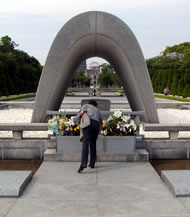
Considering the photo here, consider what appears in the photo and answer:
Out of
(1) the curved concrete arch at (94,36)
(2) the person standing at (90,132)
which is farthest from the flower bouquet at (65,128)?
(1) the curved concrete arch at (94,36)

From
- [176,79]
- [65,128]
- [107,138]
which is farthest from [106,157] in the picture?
[176,79]

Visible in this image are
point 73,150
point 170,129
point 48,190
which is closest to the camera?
point 48,190

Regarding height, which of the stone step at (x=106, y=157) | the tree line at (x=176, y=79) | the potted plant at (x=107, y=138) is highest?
the tree line at (x=176, y=79)

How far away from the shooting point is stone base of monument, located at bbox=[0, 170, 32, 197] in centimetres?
481

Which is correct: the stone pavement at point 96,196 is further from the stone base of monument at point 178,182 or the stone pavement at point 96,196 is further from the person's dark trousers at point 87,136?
the person's dark trousers at point 87,136

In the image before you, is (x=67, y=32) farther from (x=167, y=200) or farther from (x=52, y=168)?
(x=167, y=200)

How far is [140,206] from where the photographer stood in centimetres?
443

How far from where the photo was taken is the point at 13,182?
5.13m

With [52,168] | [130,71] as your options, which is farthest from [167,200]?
[130,71]

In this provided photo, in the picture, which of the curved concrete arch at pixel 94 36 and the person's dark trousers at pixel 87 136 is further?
the curved concrete arch at pixel 94 36

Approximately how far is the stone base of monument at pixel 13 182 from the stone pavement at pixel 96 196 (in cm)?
10

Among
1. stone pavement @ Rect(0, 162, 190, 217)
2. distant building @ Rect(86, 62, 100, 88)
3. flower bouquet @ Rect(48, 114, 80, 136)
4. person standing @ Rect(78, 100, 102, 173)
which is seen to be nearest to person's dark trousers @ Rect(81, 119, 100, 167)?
person standing @ Rect(78, 100, 102, 173)

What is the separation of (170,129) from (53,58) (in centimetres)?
476

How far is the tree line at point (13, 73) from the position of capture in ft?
123
